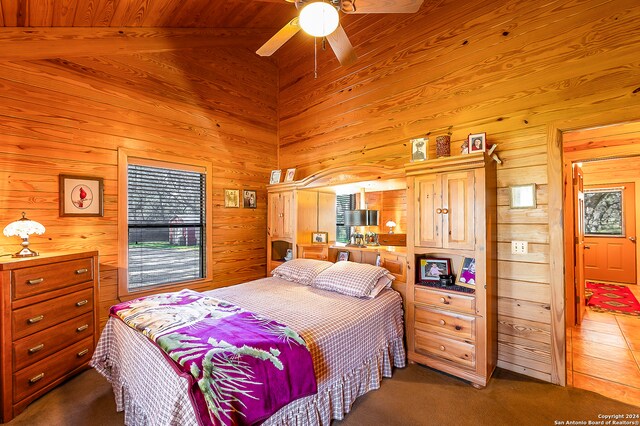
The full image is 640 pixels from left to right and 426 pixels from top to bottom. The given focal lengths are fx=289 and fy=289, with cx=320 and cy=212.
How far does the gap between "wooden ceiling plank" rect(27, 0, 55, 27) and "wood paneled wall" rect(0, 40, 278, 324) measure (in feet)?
0.68

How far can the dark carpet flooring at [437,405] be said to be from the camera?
1.95 m

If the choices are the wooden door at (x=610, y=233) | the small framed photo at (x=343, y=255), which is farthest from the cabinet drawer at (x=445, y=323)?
the wooden door at (x=610, y=233)

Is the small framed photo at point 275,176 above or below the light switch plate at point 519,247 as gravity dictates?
above

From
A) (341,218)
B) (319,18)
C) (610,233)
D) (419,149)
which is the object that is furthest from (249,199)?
(610,233)

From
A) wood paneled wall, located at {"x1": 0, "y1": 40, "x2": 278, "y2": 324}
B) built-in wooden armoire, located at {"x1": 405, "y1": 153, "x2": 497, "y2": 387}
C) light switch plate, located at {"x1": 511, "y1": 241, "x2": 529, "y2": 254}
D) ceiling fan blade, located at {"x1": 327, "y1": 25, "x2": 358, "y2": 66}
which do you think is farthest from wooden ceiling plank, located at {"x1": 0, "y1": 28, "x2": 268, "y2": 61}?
light switch plate, located at {"x1": 511, "y1": 241, "x2": 529, "y2": 254}

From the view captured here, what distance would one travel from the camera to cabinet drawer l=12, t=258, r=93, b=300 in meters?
2.05

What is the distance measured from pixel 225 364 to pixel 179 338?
0.36 metres

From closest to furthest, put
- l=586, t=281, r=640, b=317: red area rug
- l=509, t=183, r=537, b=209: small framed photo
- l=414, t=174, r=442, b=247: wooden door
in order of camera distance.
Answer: l=509, t=183, r=537, b=209: small framed photo, l=414, t=174, r=442, b=247: wooden door, l=586, t=281, r=640, b=317: red area rug

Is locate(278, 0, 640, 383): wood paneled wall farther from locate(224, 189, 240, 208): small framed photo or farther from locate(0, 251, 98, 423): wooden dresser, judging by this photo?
locate(0, 251, 98, 423): wooden dresser

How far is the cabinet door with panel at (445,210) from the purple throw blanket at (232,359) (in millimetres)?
1545

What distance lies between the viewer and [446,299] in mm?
2486

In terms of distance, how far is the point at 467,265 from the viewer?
2.58 meters

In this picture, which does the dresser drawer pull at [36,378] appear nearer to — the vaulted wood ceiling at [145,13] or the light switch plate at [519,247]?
the vaulted wood ceiling at [145,13]

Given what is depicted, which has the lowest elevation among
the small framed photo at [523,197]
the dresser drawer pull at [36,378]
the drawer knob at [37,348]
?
the dresser drawer pull at [36,378]
